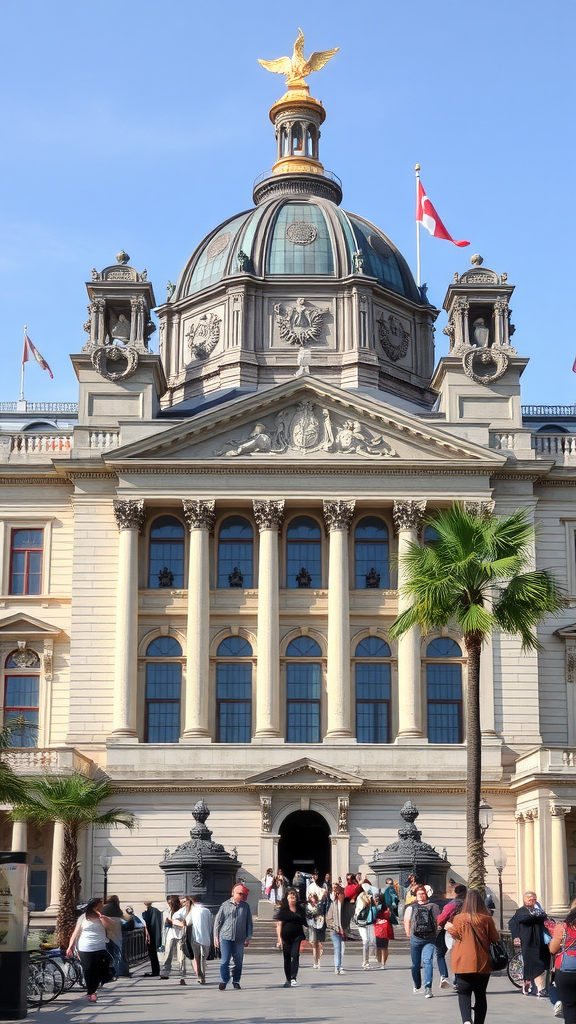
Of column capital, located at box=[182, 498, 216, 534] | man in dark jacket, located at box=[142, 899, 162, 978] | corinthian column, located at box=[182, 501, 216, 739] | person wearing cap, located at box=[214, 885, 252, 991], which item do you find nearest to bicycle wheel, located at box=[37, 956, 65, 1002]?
person wearing cap, located at box=[214, 885, 252, 991]

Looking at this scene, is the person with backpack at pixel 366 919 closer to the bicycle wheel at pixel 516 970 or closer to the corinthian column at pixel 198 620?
the bicycle wheel at pixel 516 970

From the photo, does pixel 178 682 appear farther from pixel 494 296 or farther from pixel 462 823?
pixel 494 296

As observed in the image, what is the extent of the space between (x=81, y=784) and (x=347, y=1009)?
1905cm

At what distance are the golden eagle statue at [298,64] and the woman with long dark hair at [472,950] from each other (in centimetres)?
6603

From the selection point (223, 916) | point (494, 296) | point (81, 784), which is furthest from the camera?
point (494, 296)

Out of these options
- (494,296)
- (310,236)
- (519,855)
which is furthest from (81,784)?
(310,236)

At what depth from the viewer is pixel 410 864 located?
41.6 metres

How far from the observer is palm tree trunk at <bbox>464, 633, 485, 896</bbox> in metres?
35.4

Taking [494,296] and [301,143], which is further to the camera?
[301,143]

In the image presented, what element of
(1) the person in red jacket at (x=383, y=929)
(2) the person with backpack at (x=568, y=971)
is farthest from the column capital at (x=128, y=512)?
(2) the person with backpack at (x=568, y=971)

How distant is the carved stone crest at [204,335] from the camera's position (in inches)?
2702

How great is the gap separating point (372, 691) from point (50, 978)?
29.2 m

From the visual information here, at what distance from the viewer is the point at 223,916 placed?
28.6 meters

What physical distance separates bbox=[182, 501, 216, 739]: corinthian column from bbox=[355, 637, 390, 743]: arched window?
5.69 metres
